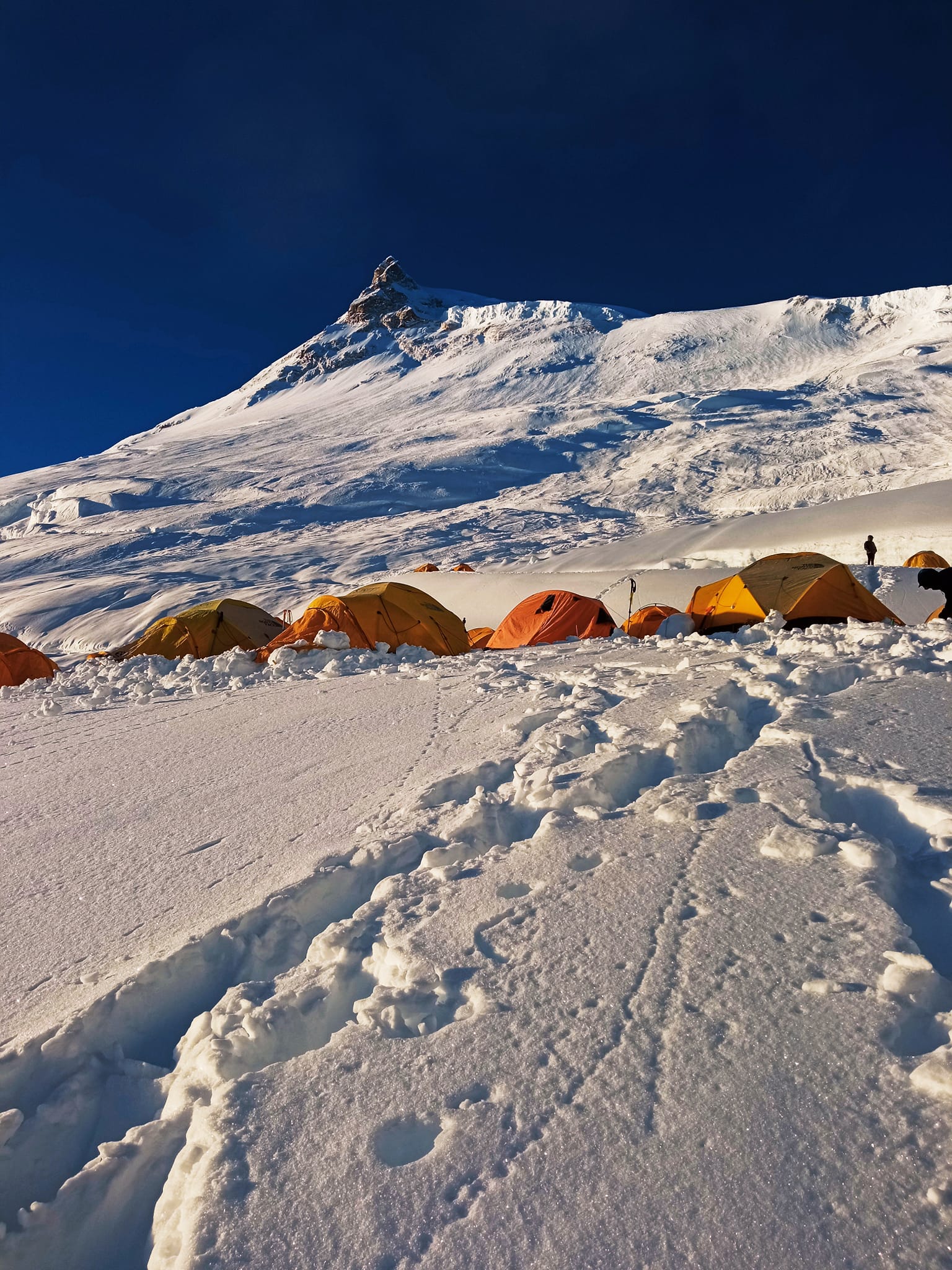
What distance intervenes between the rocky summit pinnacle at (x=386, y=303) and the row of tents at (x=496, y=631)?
14446cm

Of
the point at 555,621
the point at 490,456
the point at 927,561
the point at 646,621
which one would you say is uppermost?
the point at 490,456

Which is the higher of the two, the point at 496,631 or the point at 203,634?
the point at 203,634

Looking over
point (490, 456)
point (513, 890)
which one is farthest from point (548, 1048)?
point (490, 456)

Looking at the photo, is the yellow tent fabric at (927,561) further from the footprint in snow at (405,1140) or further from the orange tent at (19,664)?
the footprint in snow at (405,1140)

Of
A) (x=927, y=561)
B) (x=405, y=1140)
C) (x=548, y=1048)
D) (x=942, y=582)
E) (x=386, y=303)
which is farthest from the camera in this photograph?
(x=386, y=303)

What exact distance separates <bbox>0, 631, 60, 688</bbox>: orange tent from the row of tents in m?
0.02

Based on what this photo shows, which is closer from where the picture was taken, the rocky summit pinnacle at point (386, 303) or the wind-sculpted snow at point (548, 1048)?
the wind-sculpted snow at point (548, 1048)

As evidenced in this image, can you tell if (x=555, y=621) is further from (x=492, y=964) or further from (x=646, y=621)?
(x=492, y=964)

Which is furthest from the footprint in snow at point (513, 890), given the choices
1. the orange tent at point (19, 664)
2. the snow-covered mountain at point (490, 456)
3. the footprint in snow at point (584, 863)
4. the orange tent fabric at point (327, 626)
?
the snow-covered mountain at point (490, 456)

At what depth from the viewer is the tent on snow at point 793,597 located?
8836 mm

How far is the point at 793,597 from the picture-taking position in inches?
356

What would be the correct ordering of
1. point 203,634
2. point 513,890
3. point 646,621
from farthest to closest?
point 203,634, point 646,621, point 513,890

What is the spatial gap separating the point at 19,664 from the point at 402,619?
21.2ft

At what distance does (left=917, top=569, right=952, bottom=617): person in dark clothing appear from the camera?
10.7 meters
